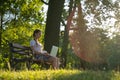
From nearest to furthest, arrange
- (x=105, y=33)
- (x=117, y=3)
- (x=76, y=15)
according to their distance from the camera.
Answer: (x=117, y=3)
(x=76, y=15)
(x=105, y=33)

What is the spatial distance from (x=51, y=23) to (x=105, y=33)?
2466 cm

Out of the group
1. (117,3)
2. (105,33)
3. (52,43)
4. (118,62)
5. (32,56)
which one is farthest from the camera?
(105,33)

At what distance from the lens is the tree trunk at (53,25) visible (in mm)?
18531

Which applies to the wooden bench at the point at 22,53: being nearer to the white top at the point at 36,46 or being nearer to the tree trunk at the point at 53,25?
the white top at the point at 36,46

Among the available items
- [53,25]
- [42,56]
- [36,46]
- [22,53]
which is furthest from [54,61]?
[53,25]

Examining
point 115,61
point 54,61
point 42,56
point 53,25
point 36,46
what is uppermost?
point 53,25

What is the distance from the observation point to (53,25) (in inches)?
734

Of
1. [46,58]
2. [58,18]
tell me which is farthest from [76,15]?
[46,58]

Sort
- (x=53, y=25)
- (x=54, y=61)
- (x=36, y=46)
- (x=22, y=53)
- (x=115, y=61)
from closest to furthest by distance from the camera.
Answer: (x=54, y=61) → (x=22, y=53) → (x=36, y=46) → (x=53, y=25) → (x=115, y=61)

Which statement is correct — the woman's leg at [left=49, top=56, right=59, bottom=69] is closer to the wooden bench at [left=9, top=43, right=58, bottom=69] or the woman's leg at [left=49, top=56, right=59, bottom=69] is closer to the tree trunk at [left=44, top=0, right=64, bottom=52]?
the wooden bench at [left=9, top=43, right=58, bottom=69]

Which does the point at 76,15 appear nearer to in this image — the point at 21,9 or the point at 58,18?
the point at 21,9

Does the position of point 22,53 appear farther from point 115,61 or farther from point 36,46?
point 115,61

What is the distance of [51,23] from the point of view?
61.4ft

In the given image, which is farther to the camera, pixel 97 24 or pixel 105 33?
pixel 105 33
